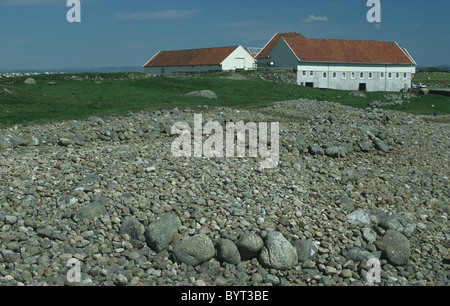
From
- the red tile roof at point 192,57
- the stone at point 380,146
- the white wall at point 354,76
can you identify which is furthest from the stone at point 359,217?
the red tile roof at point 192,57

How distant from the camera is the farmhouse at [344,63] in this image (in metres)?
53.8

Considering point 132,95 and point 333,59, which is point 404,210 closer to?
point 132,95

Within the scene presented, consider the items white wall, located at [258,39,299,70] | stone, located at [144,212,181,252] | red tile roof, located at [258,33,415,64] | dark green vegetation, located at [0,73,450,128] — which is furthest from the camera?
red tile roof, located at [258,33,415,64]

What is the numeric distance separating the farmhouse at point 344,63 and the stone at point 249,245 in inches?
1760

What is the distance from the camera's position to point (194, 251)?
789 centimetres

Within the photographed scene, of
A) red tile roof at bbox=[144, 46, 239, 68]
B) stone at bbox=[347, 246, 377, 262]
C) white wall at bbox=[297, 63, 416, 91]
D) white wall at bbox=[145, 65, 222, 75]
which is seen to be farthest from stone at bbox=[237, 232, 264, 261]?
white wall at bbox=[145, 65, 222, 75]

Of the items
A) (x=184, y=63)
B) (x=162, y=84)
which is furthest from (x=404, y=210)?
(x=184, y=63)

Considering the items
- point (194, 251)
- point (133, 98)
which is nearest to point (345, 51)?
point (133, 98)

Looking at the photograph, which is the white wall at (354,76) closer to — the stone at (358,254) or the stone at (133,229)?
the stone at (358,254)

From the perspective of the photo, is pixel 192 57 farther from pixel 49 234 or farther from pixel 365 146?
pixel 49 234

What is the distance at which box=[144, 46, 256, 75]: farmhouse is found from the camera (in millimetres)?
58812

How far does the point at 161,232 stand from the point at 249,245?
1565 millimetres

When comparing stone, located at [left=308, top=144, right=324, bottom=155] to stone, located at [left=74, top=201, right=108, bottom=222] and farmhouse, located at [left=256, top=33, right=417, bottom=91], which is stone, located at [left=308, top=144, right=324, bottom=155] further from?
farmhouse, located at [left=256, top=33, right=417, bottom=91]

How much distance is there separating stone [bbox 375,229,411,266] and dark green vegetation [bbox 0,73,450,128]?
1400 centimetres
